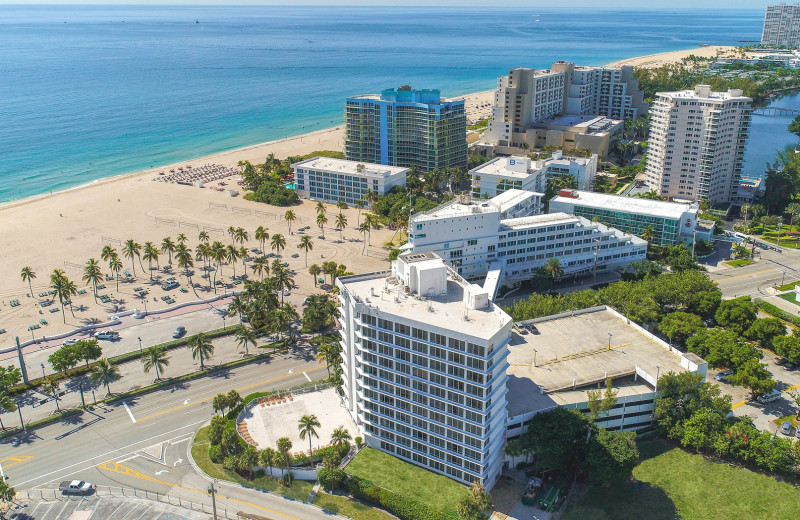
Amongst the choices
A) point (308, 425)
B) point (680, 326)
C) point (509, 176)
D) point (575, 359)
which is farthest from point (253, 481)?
point (509, 176)

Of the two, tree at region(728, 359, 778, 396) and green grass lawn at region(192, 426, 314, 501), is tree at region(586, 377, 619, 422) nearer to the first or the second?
tree at region(728, 359, 778, 396)

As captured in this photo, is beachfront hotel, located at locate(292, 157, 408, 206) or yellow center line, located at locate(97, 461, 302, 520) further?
beachfront hotel, located at locate(292, 157, 408, 206)

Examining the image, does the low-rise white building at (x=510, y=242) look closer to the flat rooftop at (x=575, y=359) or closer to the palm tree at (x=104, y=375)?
the flat rooftop at (x=575, y=359)

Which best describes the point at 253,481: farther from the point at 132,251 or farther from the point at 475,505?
the point at 132,251

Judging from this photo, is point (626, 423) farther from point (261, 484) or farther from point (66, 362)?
point (66, 362)

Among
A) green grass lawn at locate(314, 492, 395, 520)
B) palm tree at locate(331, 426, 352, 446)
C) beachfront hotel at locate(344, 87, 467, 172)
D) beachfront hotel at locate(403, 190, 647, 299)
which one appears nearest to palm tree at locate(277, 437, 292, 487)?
green grass lawn at locate(314, 492, 395, 520)

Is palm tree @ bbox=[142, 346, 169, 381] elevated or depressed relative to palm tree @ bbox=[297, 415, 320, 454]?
depressed
